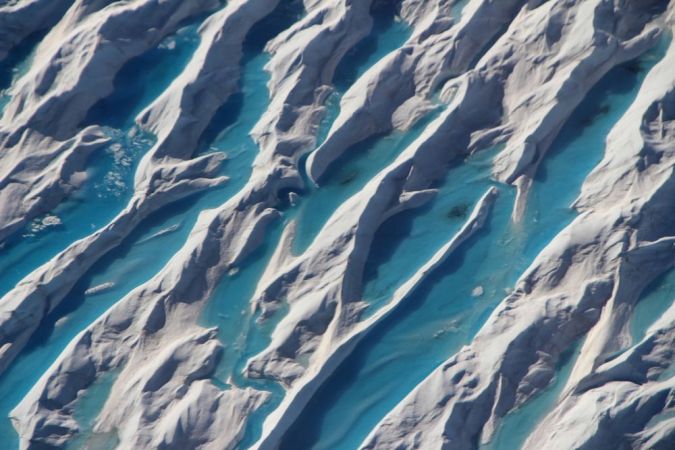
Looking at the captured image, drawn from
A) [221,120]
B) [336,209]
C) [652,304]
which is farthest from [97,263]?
[652,304]

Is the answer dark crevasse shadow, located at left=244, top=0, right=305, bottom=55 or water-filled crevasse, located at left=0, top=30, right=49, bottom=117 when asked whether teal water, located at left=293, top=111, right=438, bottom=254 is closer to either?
dark crevasse shadow, located at left=244, top=0, right=305, bottom=55

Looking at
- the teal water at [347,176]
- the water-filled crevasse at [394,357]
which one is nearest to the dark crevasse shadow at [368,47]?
the teal water at [347,176]

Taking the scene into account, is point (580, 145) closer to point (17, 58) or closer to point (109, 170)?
point (109, 170)

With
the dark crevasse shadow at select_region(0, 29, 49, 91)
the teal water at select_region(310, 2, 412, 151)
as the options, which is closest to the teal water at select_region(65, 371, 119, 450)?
the teal water at select_region(310, 2, 412, 151)

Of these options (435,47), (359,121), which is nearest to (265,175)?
(359,121)

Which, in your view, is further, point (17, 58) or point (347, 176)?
point (17, 58)

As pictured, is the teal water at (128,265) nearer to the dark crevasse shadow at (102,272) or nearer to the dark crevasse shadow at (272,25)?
the dark crevasse shadow at (102,272)
